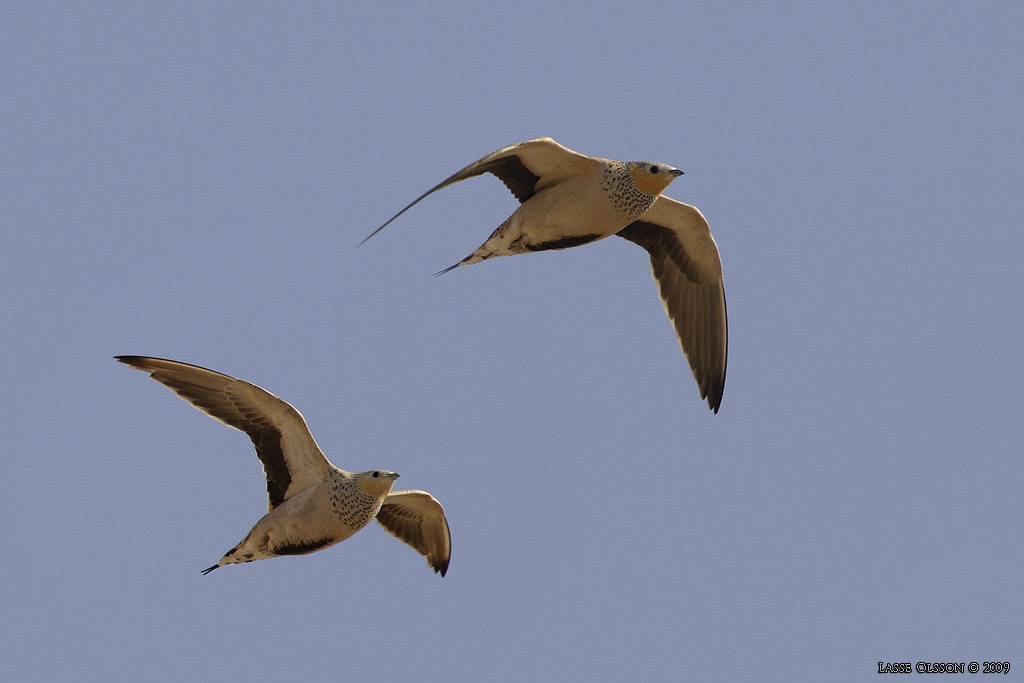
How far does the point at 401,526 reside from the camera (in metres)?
16.8

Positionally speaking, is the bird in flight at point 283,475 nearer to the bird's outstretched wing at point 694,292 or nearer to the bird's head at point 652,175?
the bird's head at point 652,175

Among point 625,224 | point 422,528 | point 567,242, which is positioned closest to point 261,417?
point 422,528

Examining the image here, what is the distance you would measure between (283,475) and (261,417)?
75 cm

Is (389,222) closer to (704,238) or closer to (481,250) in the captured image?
(481,250)

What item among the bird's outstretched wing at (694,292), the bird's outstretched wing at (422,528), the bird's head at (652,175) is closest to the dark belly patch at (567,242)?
the bird's head at (652,175)

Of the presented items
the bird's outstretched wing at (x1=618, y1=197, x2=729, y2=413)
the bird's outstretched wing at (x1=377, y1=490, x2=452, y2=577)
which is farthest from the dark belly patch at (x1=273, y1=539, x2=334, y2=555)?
the bird's outstretched wing at (x1=618, y1=197, x2=729, y2=413)

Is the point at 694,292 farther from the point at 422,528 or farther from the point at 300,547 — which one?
the point at 300,547

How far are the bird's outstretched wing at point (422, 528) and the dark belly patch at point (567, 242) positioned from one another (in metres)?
3.37

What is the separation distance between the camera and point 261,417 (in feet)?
47.8

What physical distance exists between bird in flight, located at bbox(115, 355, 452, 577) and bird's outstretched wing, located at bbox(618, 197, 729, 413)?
16.2ft

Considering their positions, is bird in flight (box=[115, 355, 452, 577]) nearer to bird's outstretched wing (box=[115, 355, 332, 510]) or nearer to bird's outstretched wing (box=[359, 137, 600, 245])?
bird's outstretched wing (box=[115, 355, 332, 510])

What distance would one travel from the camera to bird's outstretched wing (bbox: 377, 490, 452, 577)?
54.3 feet

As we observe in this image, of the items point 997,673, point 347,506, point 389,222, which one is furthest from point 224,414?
point 997,673

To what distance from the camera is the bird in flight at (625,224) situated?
15.3 m
